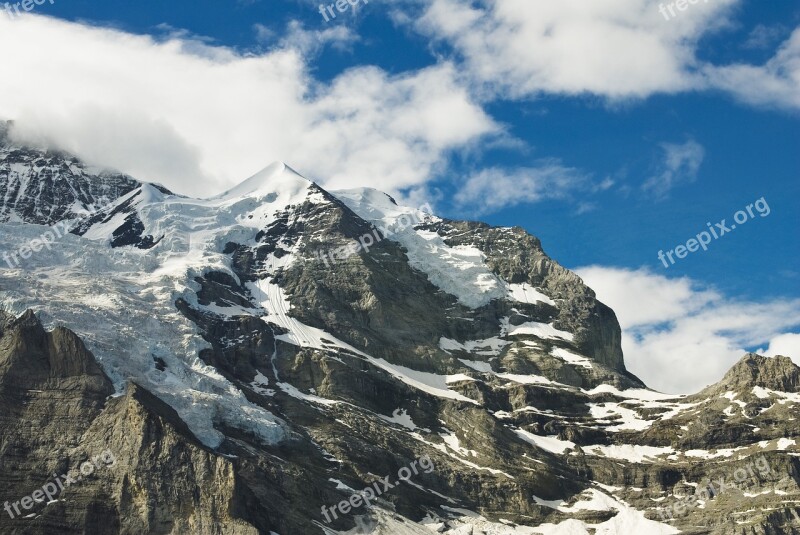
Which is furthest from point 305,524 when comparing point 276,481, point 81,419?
point 81,419

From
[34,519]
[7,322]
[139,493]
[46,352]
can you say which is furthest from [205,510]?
[7,322]

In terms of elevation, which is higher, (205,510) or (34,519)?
(205,510)

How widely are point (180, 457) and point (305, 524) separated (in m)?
24.1

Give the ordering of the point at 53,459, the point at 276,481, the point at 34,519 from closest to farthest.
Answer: the point at 34,519 → the point at 53,459 → the point at 276,481

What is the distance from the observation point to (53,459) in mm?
172875

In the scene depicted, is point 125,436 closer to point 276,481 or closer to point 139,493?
point 139,493

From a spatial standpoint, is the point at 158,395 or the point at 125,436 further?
the point at 158,395

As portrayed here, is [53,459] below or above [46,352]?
below

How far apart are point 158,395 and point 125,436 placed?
20.9m

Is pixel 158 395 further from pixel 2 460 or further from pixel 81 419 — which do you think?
pixel 2 460

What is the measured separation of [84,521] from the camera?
16375cm

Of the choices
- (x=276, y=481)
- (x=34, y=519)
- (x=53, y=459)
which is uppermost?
(x=276, y=481)

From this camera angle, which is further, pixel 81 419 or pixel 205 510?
pixel 81 419

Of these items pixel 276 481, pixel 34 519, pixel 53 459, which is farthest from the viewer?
pixel 276 481
